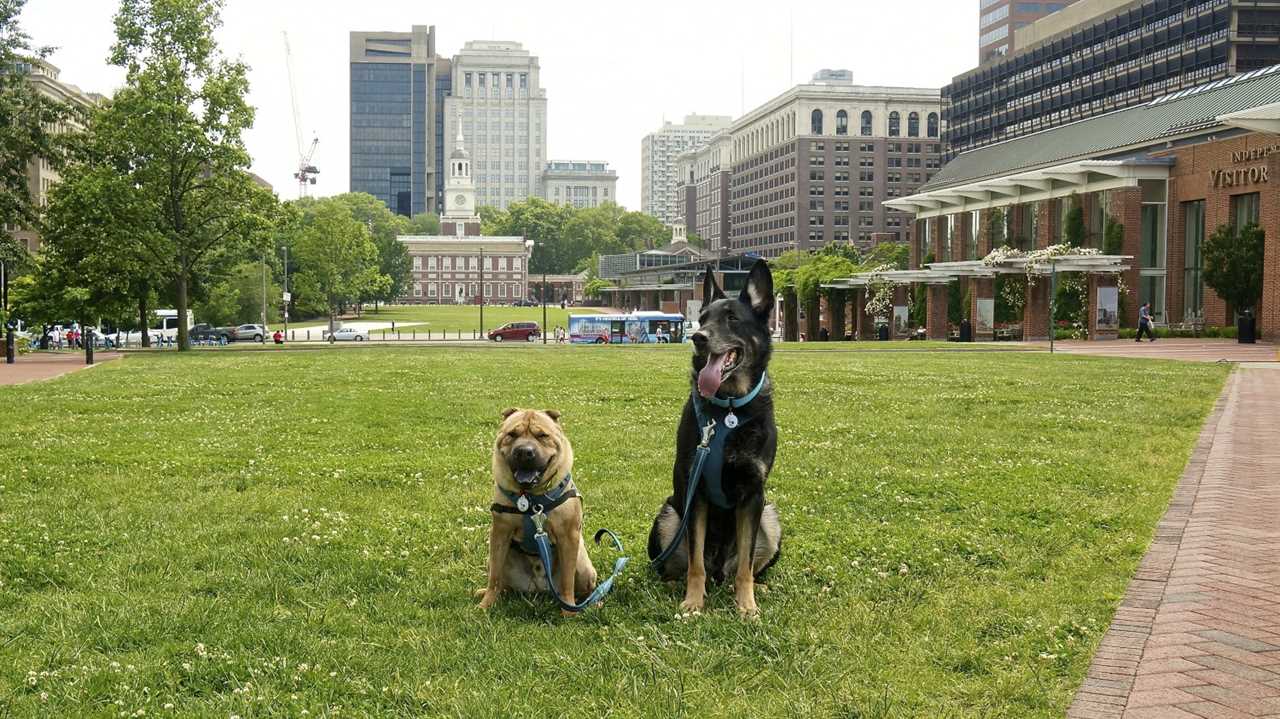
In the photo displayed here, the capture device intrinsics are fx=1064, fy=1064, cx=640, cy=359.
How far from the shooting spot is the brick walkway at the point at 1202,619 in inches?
169

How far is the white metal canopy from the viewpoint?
58.2 m

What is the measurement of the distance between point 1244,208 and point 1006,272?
11510 mm

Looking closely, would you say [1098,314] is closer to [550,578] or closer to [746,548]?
Answer: [746,548]

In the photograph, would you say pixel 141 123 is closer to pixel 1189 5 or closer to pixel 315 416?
pixel 315 416

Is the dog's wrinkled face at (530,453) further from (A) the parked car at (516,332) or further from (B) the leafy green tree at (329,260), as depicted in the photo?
(B) the leafy green tree at (329,260)

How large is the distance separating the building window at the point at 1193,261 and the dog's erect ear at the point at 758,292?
2287 inches

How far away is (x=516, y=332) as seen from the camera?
7744 centimetres

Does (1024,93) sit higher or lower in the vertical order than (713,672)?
higher

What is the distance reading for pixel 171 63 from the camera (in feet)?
141

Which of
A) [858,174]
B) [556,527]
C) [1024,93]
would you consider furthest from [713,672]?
[858,174]

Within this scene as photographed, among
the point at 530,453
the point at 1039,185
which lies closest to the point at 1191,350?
the point at 1039,185

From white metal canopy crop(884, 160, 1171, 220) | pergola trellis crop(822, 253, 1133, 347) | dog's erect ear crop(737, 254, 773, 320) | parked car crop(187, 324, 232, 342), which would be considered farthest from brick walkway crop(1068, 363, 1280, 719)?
parked car crop(187, 324, 232, 342)

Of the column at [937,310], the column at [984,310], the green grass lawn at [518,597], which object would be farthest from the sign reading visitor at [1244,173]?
the green grass lawn at [518,597]

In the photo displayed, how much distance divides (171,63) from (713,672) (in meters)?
45.0
